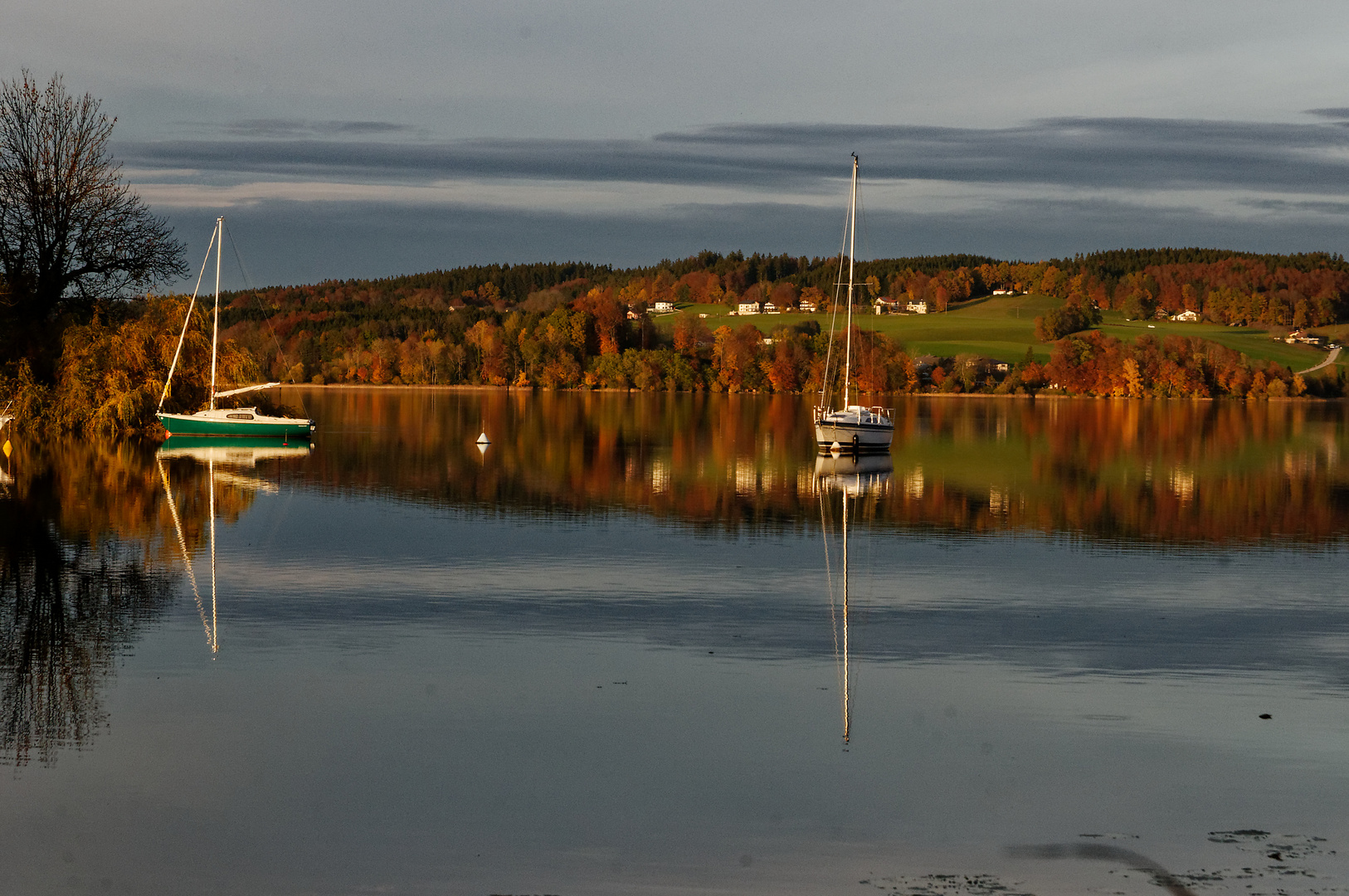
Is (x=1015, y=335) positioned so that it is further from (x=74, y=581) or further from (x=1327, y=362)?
(x=74, y=581)

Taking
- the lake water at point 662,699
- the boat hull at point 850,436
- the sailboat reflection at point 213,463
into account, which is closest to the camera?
the lake water at point 662,699

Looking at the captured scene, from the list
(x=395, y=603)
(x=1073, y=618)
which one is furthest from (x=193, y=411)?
(x=1073, y=618)

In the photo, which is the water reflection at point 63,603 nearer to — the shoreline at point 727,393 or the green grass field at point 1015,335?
the shoreline at point 727,393

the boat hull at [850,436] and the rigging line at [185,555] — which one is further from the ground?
the boat hull at [850,436]

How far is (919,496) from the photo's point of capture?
3541cm

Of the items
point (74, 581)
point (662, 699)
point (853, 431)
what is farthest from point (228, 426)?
point (662, 699)

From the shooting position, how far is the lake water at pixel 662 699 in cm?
939

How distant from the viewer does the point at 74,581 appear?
1959 centimetres

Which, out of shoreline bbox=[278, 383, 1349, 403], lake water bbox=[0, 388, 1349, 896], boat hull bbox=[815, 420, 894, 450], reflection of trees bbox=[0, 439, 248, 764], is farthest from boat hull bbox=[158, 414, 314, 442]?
shoreline bbox=[278, 383, 1349, 403]

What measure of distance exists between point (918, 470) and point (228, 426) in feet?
90.2

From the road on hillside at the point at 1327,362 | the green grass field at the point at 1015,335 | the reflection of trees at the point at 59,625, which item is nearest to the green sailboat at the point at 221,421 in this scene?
the reflection of trees at the point at 59,625

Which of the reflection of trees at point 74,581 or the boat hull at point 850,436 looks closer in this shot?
the reflection of trees at point 74,581

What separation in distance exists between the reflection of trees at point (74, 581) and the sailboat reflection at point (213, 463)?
0.88 ft

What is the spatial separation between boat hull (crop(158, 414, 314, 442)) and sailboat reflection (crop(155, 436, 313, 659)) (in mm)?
375
